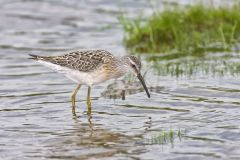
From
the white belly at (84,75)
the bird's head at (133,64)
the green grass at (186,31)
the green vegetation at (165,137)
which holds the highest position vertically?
the green grass at (186,31)

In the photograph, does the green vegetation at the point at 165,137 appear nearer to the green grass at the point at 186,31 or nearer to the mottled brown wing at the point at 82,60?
the mottled brown wing at the point at 82,60

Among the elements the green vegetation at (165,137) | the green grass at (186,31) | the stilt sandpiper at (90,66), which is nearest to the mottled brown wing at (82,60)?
the stilt sandpiper at (90,66)

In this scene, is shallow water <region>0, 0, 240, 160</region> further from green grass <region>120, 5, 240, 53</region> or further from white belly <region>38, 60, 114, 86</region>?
green grass <region>120, 5, 240, 53</region>

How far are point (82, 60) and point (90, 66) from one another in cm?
16

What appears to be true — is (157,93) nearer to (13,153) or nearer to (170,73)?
(170,73)

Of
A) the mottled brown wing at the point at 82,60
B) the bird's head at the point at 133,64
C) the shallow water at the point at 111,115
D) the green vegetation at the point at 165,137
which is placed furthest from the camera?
the bird's head at the point at 133,64

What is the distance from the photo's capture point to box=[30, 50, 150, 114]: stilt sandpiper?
35.4 ft

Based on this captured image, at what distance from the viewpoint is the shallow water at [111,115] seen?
28.6ft

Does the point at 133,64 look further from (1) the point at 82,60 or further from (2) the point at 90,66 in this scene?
(1) the point at 82,60

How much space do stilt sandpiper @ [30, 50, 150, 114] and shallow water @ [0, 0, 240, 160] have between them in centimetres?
47

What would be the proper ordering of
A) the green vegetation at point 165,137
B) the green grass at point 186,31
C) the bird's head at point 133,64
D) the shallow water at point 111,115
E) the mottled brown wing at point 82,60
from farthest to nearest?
the green grass at point 186,31 → the bird's head at point 133,64 → the mottled brown wing at point 82,60 → the green vegetation at point 165,137 → the shallow water at point 111,115

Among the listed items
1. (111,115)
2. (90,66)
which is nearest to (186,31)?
(90,66)

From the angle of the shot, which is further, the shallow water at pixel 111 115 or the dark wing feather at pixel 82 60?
the dark wing feather at pixel 82 60

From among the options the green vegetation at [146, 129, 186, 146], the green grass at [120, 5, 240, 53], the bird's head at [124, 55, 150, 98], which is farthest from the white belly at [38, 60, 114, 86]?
the green grass at [120, 5, 240, 53]
